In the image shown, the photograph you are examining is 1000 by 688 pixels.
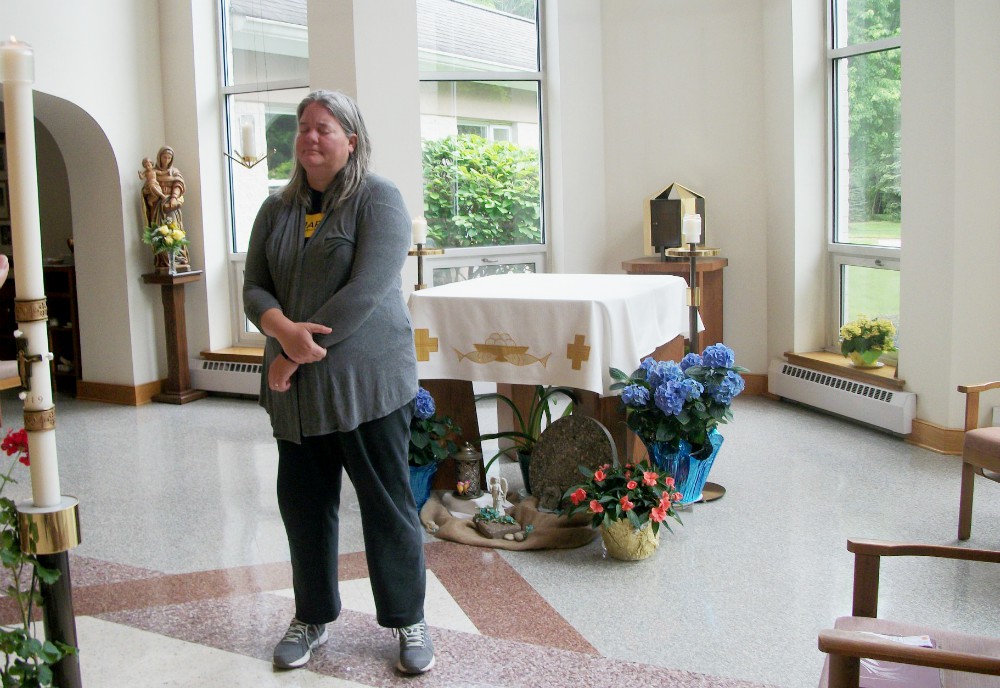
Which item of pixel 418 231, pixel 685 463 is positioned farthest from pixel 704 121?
pixel 685 463

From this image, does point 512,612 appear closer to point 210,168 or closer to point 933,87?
point 933,87

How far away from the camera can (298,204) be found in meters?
2.63

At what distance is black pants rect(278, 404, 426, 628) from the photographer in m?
2.62

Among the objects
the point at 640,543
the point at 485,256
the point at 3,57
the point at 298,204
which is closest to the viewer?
the point at 3,57

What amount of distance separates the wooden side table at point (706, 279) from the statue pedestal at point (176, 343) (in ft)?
9.59

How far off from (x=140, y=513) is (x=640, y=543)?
2151 millimetres

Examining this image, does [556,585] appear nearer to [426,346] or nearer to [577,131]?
[426,346]

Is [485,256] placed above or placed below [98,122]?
below

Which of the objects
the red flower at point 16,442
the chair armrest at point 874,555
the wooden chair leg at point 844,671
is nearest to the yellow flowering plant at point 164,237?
the red flower at point 16,442

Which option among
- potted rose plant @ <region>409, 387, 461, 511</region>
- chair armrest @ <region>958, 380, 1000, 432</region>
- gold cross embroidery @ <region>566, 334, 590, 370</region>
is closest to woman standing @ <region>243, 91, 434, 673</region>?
gold cross embroidery @ <region>566, 334, 590, 370</region>

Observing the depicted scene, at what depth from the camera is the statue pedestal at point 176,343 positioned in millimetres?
6695

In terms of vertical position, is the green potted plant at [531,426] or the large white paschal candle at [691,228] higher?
the large white paschal candle at [691,228]

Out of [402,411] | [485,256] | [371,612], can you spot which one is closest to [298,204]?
[402,411]

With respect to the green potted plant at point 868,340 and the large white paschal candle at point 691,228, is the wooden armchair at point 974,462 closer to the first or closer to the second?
the large white paschal candle at point 691,228
